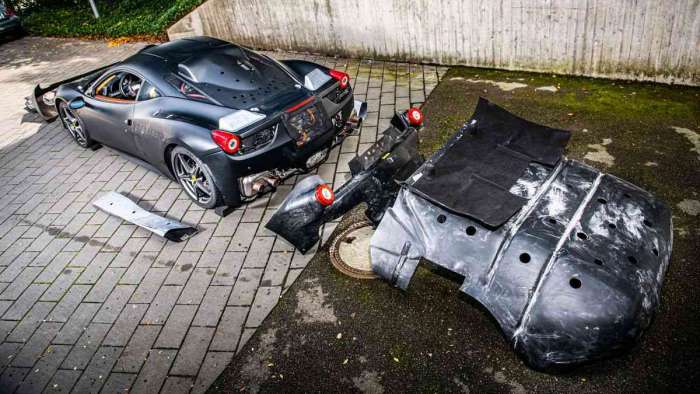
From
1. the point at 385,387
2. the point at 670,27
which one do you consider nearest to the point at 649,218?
the point at 385,387

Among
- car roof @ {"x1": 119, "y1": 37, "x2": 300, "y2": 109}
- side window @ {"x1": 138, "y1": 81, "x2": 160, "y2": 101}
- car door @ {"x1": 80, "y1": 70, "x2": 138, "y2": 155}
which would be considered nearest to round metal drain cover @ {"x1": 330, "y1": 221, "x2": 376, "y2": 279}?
car roof @ {"x1": 119, "y1": 37, "x2": 300, "y2": 109}

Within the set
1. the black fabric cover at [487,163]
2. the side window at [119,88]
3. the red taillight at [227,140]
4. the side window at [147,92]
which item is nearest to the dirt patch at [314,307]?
the black fabric cover at [487,163]

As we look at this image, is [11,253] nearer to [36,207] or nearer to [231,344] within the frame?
[36,207]

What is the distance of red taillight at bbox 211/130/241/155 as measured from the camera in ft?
16.0

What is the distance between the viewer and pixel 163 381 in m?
3.80

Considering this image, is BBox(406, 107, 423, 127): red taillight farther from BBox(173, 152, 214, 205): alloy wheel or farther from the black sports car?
BBox(173, 152, 214, 205): alloy wheel

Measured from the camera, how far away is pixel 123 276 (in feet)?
16.3

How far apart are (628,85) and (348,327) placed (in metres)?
6.27

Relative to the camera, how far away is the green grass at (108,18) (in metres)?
12.1

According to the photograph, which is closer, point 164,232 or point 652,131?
point 164,232

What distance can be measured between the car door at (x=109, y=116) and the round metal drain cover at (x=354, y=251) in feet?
10.6

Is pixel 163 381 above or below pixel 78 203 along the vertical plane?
below

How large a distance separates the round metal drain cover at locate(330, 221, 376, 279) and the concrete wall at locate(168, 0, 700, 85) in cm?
477

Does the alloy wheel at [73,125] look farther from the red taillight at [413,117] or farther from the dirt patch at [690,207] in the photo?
the dirt patch at [690,207]
